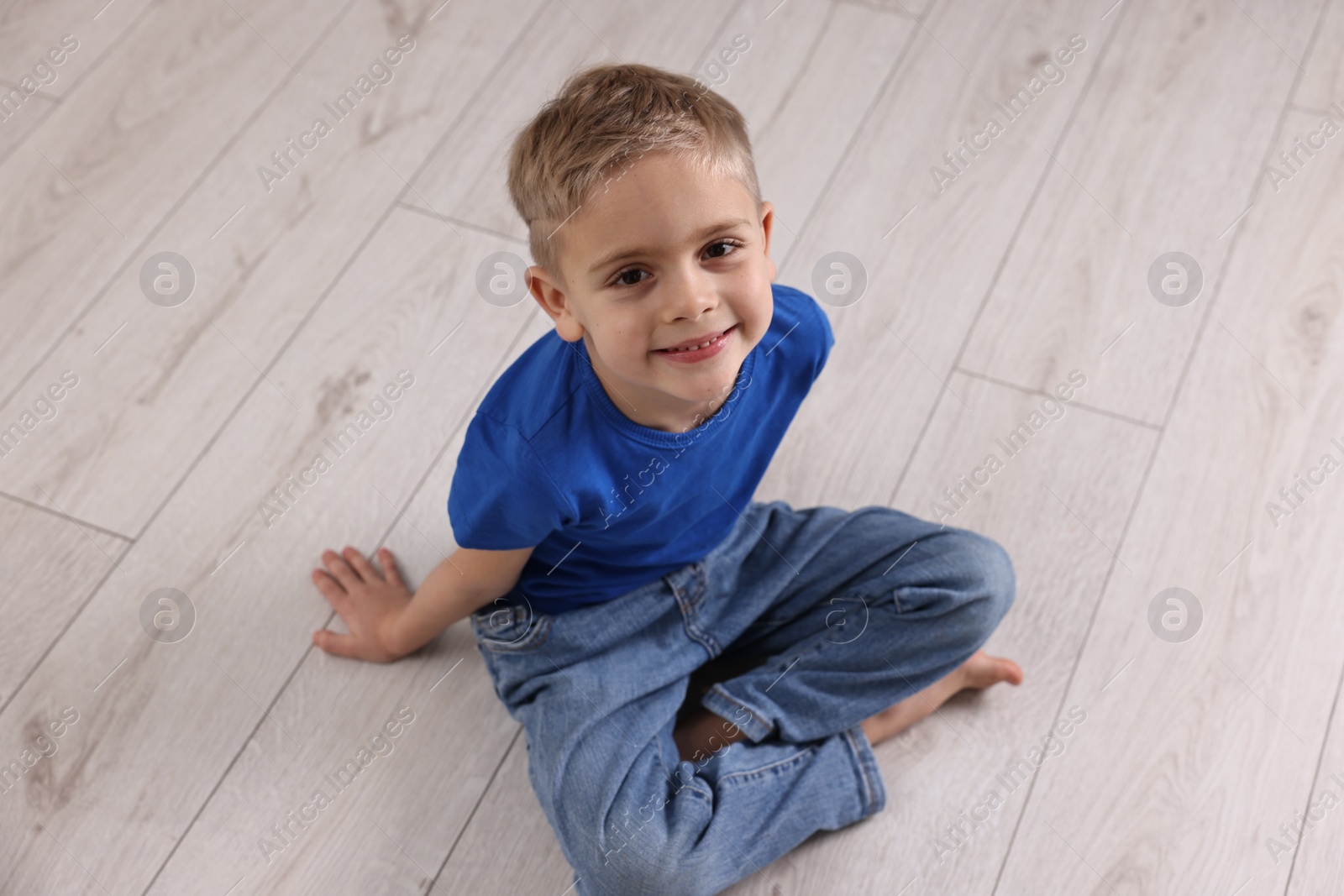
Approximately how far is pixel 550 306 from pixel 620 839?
0.44m

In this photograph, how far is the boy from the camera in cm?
77

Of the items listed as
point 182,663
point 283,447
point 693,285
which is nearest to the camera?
point 693,285

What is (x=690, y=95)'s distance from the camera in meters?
0.80

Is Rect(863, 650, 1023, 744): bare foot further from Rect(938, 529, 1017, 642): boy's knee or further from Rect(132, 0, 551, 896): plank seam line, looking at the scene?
Rect(132, 0, 551, 896): plank seam line

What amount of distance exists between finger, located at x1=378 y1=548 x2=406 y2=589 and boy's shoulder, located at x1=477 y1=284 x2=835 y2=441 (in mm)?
333

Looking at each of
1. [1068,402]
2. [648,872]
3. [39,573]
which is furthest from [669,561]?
[39,573]

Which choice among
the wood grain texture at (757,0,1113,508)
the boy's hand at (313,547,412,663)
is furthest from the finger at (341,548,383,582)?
the wood grain texture at (757,0,1113,508)

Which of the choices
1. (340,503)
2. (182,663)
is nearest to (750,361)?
(340,503)

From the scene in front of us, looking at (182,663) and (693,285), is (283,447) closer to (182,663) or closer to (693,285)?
(182,663)

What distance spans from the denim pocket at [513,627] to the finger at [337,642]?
17cm

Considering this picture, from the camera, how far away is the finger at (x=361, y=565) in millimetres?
1181

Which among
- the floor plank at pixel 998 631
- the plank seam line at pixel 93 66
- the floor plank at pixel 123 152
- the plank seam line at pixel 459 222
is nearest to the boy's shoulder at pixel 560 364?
the floor plank at pixel 998 631

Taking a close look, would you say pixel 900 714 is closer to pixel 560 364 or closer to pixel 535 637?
pixel 535 637

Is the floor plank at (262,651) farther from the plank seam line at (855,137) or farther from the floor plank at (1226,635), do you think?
the floor plank at (1226,635)
